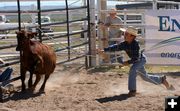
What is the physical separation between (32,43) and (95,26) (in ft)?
14.3

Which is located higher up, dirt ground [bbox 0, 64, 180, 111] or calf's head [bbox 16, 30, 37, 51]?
calf's head [bbox 16, 30, 37, 51]

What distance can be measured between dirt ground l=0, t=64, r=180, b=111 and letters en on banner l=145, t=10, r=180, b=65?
0.87 m

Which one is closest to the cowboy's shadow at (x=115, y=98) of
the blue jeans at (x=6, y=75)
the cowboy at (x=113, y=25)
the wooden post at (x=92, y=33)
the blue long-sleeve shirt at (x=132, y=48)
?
the blue long-sleeve shirt at (x=132, y=48)

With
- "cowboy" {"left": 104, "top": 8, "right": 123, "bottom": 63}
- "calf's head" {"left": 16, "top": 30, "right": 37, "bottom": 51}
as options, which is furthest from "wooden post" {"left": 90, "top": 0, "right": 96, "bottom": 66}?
"calf's head" {"left": 16, "top": 30, "right": 37, "bottom": 51}

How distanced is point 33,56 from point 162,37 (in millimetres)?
4770

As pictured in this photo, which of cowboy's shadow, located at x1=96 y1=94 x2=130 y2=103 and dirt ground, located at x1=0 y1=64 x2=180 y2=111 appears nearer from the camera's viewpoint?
dirt ground, located at x1=0 y1=64 x2=180 y2=111

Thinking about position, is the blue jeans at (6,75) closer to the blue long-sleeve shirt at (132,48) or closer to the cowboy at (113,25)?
the blue long-sleeve shirt at (132,48)

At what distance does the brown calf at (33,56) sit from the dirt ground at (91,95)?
428mm

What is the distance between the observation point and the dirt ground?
7656 mm

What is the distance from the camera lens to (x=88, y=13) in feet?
40.8

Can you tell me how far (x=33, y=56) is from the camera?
848cm

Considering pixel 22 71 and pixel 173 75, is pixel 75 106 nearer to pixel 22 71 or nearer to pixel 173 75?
pixel 22 71

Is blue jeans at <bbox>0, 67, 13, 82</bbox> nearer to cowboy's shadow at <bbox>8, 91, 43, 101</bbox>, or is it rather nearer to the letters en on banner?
cowboy's shadow at <bbox>8, 91, 43, 101</bbox>

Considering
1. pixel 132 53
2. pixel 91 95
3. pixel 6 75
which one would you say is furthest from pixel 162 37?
pixel 6 75
